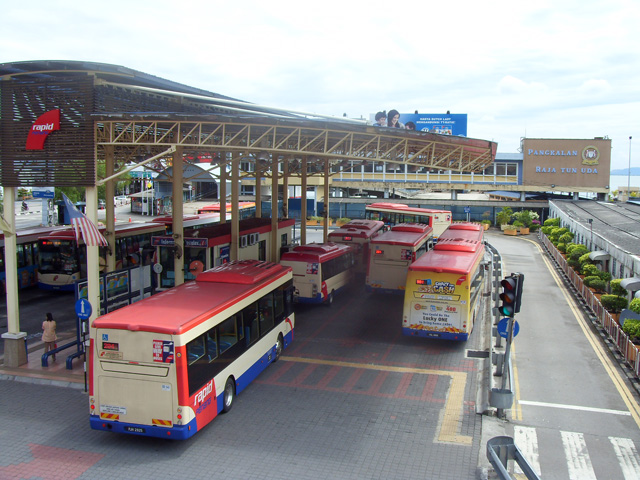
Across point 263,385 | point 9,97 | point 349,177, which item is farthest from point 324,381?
point 349,177

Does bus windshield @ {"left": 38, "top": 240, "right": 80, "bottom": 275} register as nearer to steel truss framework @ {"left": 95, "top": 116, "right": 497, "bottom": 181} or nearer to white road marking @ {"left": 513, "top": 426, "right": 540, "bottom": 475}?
steel truss framework @ {"left": 95, "top": 116, "right": 497, "bottom": 181}

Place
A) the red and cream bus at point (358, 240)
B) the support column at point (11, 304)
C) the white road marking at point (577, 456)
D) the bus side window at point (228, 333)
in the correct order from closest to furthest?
the white road marking at point (577, 456) < the bus side window at point (228, 333) < the support column at point (11, 304) < the red and cream bus at point (358, 240)

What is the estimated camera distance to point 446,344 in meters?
17.6

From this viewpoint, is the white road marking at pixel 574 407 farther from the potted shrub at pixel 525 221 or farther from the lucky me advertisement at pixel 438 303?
the potted shrub at pixel 525 221

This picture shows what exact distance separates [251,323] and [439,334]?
20.6 ft

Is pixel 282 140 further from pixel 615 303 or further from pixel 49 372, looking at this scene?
pixel 615 303

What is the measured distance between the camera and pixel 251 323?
13438 millimetres

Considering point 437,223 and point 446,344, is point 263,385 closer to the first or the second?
point 446,344

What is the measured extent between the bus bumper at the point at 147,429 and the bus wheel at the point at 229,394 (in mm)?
1597

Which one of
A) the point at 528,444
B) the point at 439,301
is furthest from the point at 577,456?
the point at 439,301

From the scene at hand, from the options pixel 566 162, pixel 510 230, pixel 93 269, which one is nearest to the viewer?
pixel 93 269

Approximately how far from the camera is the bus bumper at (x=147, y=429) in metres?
10.0

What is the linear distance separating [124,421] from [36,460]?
1637mm

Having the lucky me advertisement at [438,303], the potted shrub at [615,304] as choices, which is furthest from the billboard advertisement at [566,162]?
the lucky me advertisement at [438,303]
